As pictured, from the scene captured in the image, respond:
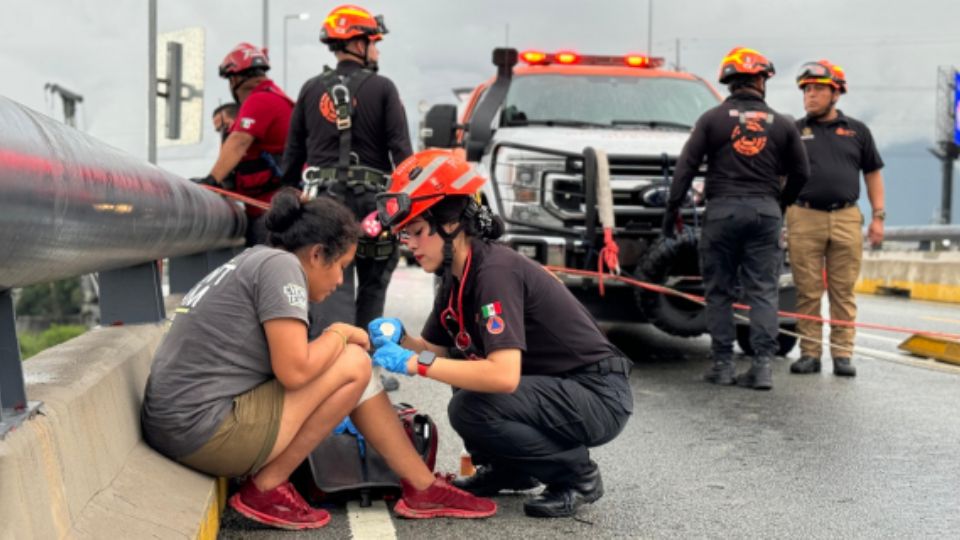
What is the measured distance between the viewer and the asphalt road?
15.7ft

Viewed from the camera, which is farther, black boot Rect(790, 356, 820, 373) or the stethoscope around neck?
black boot Rect(790, 356, 820, 373)

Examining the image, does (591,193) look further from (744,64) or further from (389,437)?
(389,437)

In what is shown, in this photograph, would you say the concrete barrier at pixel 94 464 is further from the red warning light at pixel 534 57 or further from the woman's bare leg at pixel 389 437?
the red warning light at pixel 534 57

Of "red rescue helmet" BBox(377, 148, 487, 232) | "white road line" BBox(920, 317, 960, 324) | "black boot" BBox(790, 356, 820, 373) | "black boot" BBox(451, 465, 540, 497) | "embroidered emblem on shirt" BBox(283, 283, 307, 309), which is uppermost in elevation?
"red rescue helmet" BBox(377, 148, 487, 232)

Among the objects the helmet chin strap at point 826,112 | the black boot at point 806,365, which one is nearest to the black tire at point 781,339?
the black boot at point 806,365

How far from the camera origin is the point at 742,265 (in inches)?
349

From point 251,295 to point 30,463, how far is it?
5.87 feet

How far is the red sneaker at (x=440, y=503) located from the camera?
488 centimetres

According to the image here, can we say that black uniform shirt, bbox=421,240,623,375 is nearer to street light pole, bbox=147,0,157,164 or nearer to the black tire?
the black tire

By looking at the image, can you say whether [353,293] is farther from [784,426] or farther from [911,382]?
[911,382]

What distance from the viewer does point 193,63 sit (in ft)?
47.5

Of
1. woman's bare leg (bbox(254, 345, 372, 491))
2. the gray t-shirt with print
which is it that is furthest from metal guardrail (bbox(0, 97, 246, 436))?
woman's bare leg (bbox(254, 345, 372, 491))

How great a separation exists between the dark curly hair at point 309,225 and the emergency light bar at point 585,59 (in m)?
6.97

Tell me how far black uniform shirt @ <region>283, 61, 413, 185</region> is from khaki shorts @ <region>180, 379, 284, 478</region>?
3.15 m
